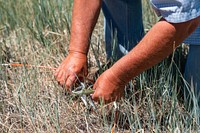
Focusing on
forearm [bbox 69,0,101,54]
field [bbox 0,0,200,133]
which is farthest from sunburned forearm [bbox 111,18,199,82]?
forearm [bbox 69,0,101,54]

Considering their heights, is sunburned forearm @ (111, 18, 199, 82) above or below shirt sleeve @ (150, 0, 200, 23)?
below

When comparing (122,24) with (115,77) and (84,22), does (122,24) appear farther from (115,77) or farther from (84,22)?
(115,77)

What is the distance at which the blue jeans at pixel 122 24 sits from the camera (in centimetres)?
198

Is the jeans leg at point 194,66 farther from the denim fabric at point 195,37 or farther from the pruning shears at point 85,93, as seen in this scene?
the pruning shears at point 85,93

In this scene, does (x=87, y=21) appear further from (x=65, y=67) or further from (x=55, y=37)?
(x=55, y=37)

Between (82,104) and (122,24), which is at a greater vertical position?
(122,24)

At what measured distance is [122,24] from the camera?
2.03 meters

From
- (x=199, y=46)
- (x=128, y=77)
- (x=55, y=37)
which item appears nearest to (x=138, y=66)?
(x=128, y=77)

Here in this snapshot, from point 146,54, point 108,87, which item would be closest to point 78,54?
point 108,87

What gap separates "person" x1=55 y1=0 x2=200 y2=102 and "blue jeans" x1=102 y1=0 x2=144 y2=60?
1.03ft

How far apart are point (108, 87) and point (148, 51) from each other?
0.19 meters

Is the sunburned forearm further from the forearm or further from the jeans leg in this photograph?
the jeans leg

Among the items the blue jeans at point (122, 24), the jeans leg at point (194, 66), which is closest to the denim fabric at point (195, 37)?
the jeans leg at point (194, 66)

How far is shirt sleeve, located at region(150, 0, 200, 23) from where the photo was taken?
1.47 m
